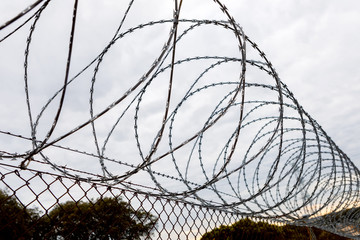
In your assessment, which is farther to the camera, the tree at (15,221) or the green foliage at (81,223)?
the green foliage at (81,223)

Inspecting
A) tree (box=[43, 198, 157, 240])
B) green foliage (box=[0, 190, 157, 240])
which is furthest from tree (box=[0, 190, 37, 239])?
tree (box=[43, 198, 157, 240])

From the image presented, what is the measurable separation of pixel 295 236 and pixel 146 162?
33.8ft

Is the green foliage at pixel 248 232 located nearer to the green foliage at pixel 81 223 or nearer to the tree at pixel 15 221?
the green foliage at pixel 81 223

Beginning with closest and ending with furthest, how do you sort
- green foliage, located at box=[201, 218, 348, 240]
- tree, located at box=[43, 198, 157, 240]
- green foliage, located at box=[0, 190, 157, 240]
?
green foliage, located at box=[0, 190, 157, 240] < tree, located at box=[43, 198, 157, 240] < green foliage, located at box=[201, 218, 348, 240]

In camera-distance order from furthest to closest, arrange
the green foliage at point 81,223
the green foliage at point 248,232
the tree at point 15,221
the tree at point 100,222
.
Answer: the green foliage at point 248,232
the tree at point 100,222
the green foliage at point 81,223
the tree at point 15,221

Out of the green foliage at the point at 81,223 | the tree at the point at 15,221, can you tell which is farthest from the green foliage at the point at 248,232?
the tree at the point at 15,221

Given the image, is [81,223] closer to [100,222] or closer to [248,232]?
[100,222]

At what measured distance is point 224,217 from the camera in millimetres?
5578

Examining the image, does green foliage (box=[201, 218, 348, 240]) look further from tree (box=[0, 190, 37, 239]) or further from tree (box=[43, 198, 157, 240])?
tree (box=[0, 190, 37, 239])

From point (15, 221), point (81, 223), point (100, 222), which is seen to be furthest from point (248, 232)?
point (81, 223)

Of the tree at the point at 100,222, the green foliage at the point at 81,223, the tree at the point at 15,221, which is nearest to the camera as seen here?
the tree at the point at 15,221

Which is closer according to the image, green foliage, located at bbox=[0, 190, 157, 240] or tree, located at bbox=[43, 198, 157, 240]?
green foliage, located at bbox=[0, 190, 157, 240]

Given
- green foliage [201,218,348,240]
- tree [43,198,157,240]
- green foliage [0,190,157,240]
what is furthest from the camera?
green foliage [201,218,348,240]

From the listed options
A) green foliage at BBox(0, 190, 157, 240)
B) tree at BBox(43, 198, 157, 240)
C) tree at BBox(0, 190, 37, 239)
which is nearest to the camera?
tree at BBox(0, 190, 37, 239)
